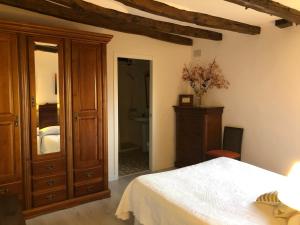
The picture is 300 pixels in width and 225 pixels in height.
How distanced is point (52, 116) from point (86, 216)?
47.3 inches

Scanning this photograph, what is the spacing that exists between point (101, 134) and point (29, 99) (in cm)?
94

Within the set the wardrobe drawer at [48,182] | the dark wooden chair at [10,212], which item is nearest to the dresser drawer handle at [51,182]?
the wardrobe drawer at [48,182]

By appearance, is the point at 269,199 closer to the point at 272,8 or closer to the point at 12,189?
the point at 272,8

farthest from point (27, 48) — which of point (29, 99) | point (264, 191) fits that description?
point (264, 191)

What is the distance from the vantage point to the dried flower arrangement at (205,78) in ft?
13.8

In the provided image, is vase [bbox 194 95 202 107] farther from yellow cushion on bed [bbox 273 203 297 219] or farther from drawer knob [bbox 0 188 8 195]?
drawer knob [bbox 0 188 8 195]

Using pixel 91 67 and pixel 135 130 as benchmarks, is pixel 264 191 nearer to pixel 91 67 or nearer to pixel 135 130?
pixel 91 67

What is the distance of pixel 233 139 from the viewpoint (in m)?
3.98

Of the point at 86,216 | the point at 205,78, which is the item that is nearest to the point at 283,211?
the point at 86,216

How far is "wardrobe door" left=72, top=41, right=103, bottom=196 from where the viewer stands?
3.00 metres

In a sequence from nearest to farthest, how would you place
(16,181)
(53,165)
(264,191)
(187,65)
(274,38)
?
(264,191), (16,181), (53,165), (274,38), (187,65)

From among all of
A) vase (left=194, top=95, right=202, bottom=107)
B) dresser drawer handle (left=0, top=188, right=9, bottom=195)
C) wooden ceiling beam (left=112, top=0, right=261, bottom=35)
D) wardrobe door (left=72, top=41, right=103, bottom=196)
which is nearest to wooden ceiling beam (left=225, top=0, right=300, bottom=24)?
wooden ceiling beam (left=112, top=0, right=261, bottom=35)

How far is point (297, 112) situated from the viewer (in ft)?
10.8

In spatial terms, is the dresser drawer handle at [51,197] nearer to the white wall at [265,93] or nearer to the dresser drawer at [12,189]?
the dresser drawer at [12,189]
